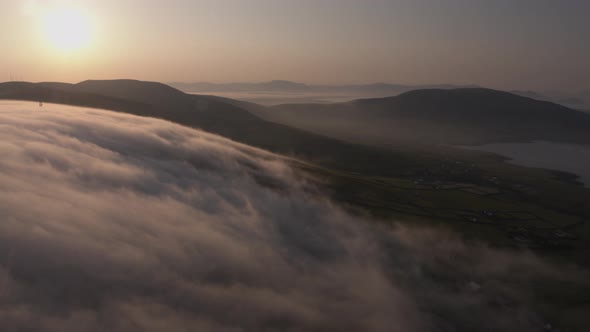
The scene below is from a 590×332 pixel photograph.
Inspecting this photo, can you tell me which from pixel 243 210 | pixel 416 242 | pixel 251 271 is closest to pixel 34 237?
pixel 251 271

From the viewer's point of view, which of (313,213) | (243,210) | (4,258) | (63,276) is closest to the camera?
(4,258)

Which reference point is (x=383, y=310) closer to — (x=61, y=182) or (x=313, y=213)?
(x=313, y=213)

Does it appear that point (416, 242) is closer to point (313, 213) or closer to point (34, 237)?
point (313, 213)

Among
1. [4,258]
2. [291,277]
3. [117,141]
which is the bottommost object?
[291,277]

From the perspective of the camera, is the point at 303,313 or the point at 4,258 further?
the point at 303,313

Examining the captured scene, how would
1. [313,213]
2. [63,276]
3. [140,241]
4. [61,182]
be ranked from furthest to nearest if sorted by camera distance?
1. [313,213]
2. [61,182]
3. [140,241]
4. [63,276]

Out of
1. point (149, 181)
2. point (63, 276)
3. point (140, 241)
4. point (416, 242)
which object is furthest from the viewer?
point (416, 242)

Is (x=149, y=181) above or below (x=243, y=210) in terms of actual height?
above

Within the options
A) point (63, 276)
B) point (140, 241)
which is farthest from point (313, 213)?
point (63, 276)

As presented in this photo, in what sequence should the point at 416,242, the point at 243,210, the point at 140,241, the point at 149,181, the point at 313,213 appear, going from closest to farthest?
1. the point at 140,241
2. the point at 149,181
3. the point at 243,210
4. the point at 416,242
5. the point at 313,213
